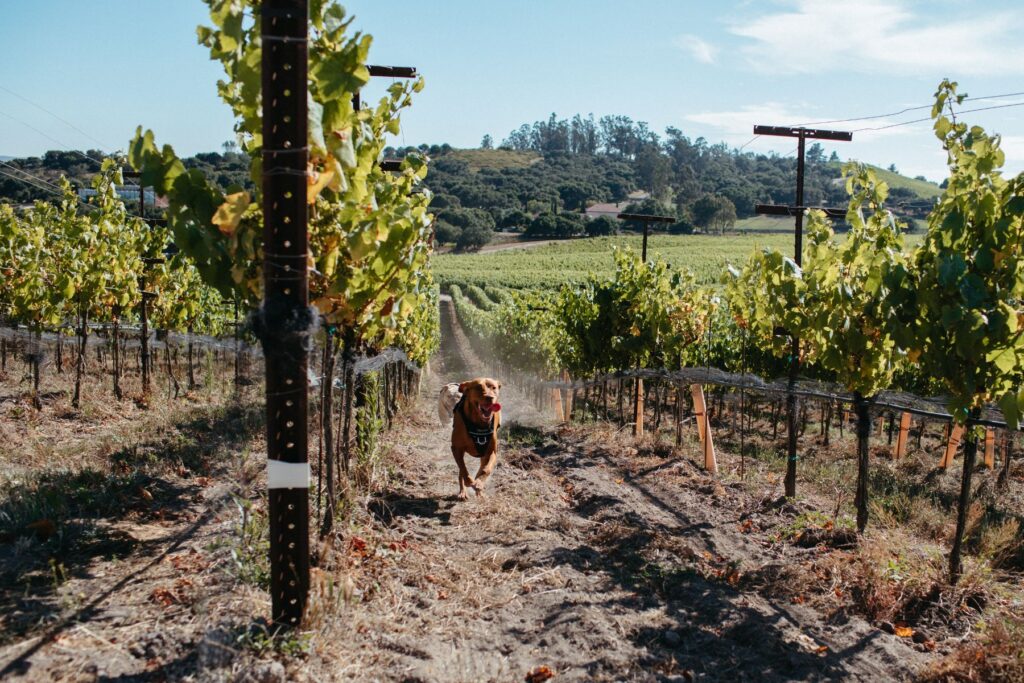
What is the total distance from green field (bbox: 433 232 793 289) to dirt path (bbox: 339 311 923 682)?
4391cm

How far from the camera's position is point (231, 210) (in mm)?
4188

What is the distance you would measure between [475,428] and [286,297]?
4.72m

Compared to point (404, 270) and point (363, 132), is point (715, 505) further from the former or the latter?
point (363, 132)

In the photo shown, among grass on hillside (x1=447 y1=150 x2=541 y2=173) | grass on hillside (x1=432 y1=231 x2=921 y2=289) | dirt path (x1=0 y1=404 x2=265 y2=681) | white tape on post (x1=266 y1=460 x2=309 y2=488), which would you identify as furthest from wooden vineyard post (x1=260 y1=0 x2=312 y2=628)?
grass on hillside (x1=447 y1=150 x2=541 y2=173)

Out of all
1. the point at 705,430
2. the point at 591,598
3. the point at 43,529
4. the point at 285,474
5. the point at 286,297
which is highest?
the point at 286,297

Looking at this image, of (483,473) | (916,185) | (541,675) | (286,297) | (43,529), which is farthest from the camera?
(916,185)

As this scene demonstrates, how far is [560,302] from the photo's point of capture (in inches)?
738

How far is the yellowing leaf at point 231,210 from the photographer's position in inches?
164

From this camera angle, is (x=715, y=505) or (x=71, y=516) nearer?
(x=71, y=516)

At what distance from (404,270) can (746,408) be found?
17338mm

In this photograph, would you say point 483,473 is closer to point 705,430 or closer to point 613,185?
point 705,430

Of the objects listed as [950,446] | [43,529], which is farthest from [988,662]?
[950,446]

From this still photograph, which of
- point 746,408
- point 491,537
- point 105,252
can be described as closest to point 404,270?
point 491,537

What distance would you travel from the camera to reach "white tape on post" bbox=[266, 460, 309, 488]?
4082 mm
